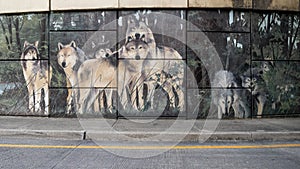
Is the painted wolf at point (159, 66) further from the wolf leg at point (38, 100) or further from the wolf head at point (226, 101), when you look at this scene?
the wolf leg at point (38, 100)

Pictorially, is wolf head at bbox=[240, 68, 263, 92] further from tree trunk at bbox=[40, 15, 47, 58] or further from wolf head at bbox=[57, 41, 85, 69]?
tree trunk at bbox=[40, 15, 47, 58]

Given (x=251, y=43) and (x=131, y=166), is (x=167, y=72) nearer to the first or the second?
(x=251, y=43)

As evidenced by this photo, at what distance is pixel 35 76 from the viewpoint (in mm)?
8938

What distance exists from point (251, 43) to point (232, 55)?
0.62 metres

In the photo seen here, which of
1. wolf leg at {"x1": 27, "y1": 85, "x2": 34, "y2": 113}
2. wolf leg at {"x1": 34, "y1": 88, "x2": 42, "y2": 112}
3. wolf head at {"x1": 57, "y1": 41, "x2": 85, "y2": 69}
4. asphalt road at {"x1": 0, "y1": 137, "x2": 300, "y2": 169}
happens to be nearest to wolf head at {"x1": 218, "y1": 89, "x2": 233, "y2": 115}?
asphalt road at {"x1": 0, "y1": 137, "x2": 300, "y2": 169}

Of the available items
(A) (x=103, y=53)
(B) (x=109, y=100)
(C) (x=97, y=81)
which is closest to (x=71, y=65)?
(C) (x=97, y=81)

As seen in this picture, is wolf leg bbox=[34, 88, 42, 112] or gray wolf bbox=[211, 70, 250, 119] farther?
wolf leg bbox=[34, 88, 42, 112]

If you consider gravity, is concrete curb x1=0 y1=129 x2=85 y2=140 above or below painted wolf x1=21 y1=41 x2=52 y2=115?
below

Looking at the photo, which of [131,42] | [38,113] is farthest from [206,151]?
[38,113]

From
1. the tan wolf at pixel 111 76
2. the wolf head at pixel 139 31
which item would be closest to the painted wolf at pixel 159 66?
the wolf head at pixel 139 31

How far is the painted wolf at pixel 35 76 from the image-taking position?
8867 millimetres

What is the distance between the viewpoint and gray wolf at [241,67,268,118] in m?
8.85

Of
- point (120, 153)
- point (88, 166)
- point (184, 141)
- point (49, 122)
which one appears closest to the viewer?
point (88, 166)

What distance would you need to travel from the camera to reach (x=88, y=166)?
482 cm
